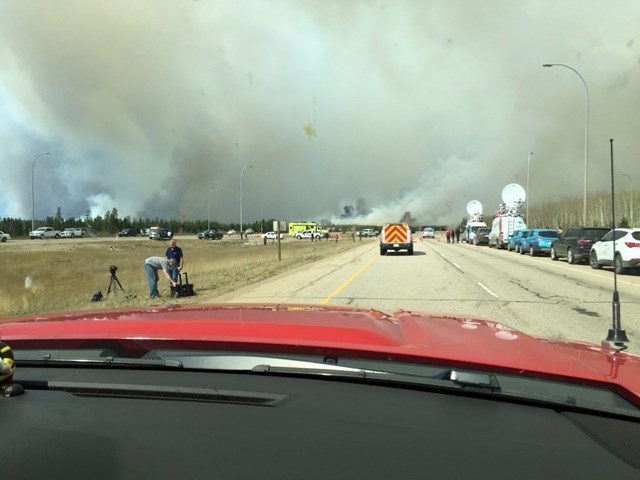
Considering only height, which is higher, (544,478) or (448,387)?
(448,387)

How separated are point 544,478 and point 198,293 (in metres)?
13.6

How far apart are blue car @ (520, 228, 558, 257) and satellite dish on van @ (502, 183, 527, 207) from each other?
19.9m

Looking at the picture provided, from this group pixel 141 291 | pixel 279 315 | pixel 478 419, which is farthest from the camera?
pixel 141 291

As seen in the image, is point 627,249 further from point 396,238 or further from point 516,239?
point 516,239

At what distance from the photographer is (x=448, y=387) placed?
202cm

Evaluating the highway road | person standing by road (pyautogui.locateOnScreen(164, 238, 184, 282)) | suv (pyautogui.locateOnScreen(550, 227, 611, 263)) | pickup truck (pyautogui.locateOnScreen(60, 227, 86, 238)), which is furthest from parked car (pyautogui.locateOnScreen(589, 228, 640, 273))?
pickup truck (pyautogui.locateOnScreen(60, 227, 86, 238))

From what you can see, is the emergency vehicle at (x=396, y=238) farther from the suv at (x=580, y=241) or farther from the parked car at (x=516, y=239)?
the suv at (x=580, y=241)

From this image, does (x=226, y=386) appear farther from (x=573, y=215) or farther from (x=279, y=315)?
(x=573, y=215)

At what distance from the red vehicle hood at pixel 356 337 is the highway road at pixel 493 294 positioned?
4085 mm

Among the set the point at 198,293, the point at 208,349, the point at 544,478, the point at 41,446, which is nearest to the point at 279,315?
the point at 208,349

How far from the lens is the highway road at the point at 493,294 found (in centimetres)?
948

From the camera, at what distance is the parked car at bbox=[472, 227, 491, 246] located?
52.7 m

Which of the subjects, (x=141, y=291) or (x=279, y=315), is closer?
(x=279, y=315)

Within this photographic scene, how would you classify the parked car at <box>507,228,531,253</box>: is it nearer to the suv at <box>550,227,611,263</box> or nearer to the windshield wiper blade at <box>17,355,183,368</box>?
the suv at <box>550,227,611,263</box>
